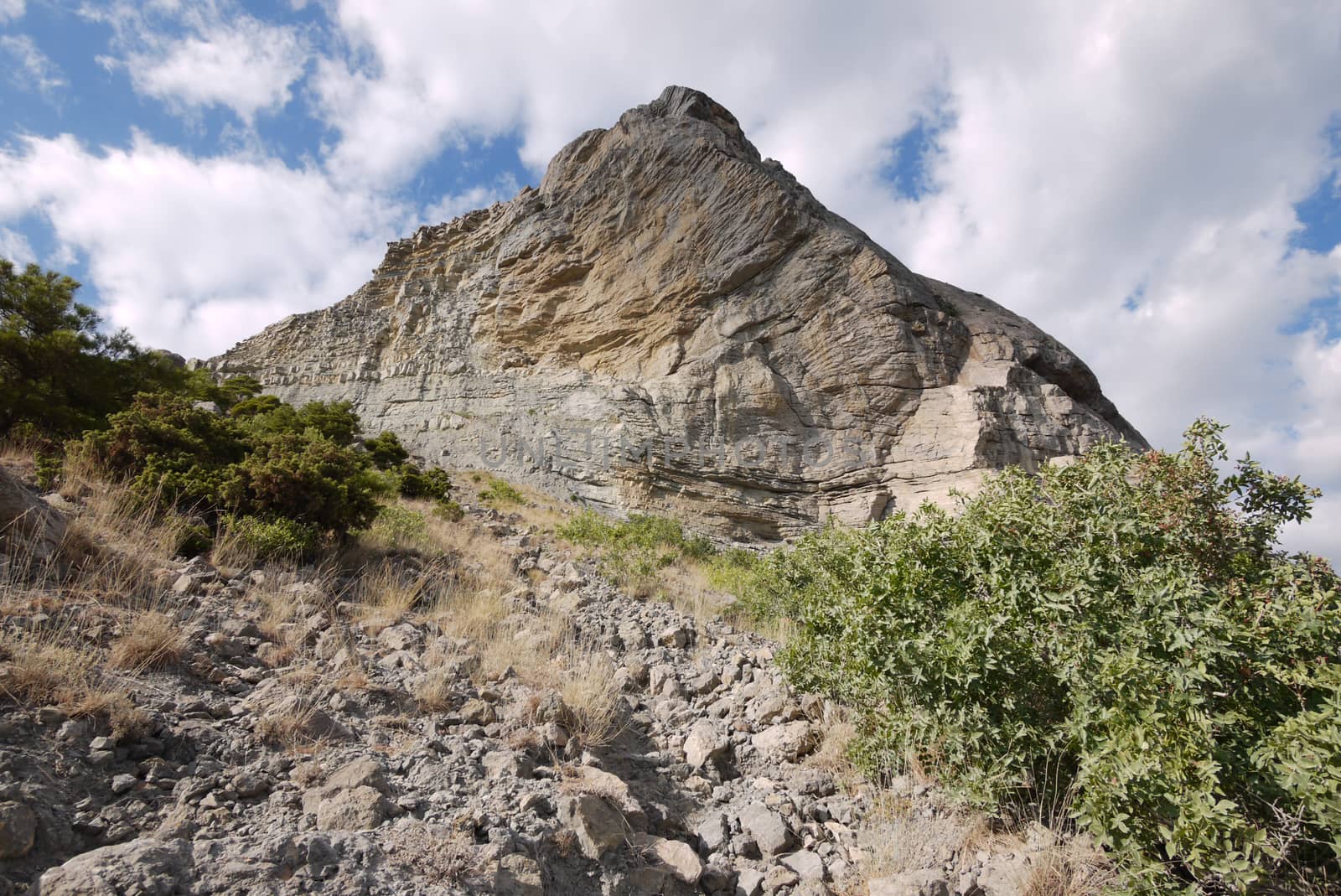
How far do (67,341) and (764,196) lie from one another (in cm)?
2035

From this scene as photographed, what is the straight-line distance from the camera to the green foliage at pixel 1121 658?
2615 mm

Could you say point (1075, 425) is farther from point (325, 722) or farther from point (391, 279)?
point (391, 279)

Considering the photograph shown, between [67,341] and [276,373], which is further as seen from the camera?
[276,373]

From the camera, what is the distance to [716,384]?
2141 centimetres

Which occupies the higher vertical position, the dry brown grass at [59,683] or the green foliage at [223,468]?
the green foliage at [223,468]

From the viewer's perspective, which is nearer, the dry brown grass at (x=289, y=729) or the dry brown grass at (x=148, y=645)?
the dry brown grass at (x=289, y=729)

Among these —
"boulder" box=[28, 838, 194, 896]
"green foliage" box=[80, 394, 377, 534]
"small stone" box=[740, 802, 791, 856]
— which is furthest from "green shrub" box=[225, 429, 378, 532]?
"small stone" box=[740, 802, 791, 856]

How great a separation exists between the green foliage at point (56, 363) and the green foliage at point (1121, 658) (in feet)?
33.3

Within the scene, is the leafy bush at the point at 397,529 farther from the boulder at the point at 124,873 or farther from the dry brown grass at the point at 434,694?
the boulder at the point at 124,873

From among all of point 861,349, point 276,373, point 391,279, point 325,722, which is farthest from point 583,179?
point 325,722

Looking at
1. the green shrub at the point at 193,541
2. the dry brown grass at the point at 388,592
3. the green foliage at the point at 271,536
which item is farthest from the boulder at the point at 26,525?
the dry brown grass at the point at 388,592

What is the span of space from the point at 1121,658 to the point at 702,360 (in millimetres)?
19587

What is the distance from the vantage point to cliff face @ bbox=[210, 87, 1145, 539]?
20.5 meters

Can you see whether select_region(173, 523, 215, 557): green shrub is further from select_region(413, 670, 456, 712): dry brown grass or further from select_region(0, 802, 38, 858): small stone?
select_region(0, 802, 38, 858): small stone
